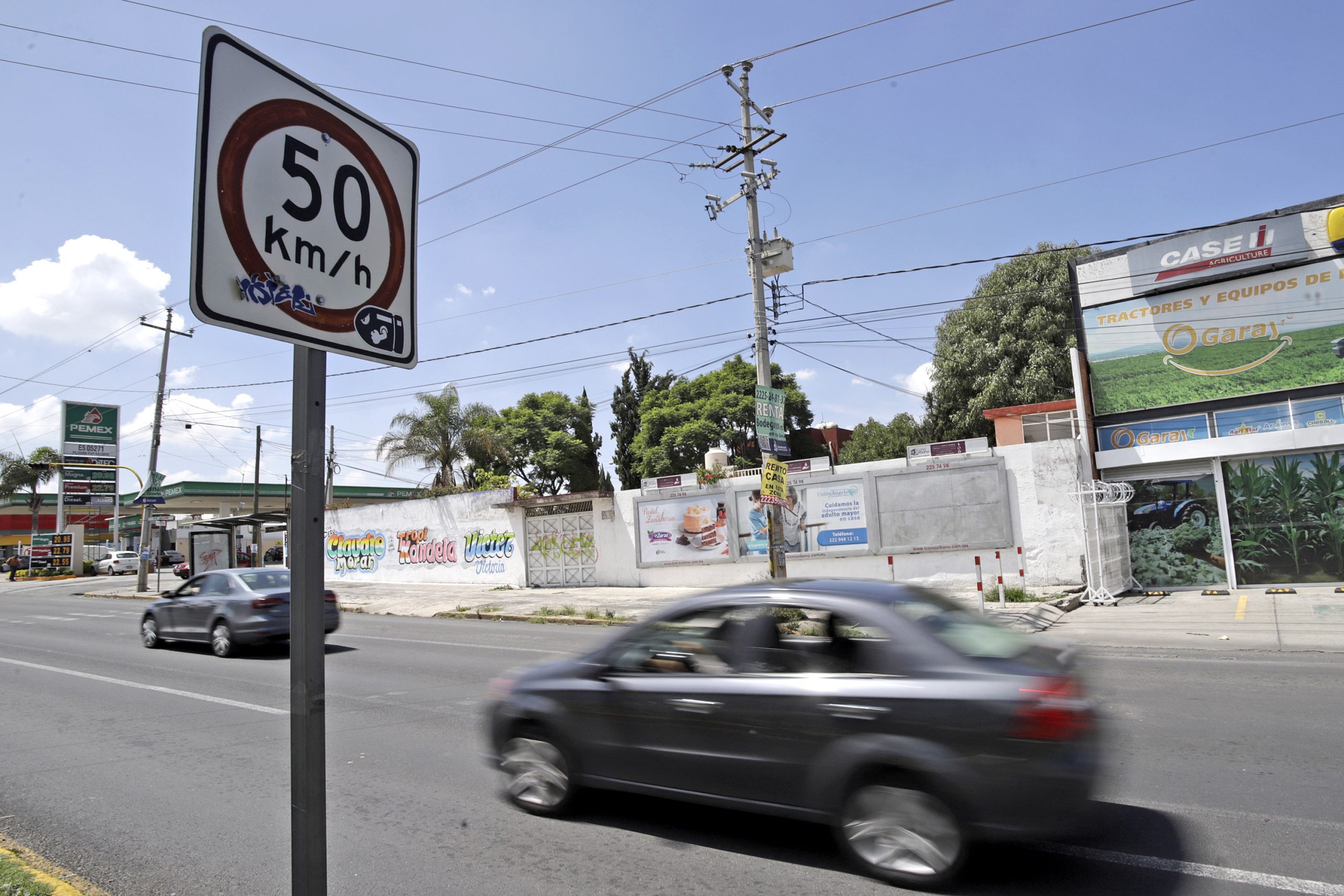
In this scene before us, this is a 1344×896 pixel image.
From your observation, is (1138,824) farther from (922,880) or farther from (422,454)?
(422,454)

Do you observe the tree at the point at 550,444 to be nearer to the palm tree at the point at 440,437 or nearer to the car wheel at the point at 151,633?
the palm tree at the point at 440,437

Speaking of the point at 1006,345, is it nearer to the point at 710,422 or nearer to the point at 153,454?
the point at 710,422

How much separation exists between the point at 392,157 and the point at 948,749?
11.6 feet

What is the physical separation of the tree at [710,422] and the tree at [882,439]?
7.69 feet

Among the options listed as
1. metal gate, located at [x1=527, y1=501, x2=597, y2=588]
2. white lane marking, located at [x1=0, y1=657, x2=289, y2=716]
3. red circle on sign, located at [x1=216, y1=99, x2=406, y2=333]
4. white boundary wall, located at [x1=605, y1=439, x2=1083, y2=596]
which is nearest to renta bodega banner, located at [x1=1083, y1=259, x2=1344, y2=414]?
white boundary wall, located at [x1=605, y1=439, x2=1083, y2=596]

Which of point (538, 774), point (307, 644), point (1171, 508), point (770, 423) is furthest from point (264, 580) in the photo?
point (1171, 508)

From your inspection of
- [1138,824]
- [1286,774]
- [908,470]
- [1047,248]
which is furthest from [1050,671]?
[1047,248]

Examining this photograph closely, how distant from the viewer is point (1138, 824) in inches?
184

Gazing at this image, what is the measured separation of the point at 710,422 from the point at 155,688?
37.0 meters

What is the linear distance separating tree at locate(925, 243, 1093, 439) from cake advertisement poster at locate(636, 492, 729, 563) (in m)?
12.9

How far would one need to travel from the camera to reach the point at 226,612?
1336 centimetres

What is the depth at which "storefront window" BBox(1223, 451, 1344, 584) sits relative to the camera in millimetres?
17906

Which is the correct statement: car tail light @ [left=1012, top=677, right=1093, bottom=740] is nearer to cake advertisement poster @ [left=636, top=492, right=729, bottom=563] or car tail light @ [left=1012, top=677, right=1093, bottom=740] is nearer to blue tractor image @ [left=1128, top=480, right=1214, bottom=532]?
blue tractor image @ [left=1128, top=480, right=1214, bottom=532]

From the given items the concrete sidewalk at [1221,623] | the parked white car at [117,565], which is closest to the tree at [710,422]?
the concrete sidewalk at [1221,623]
